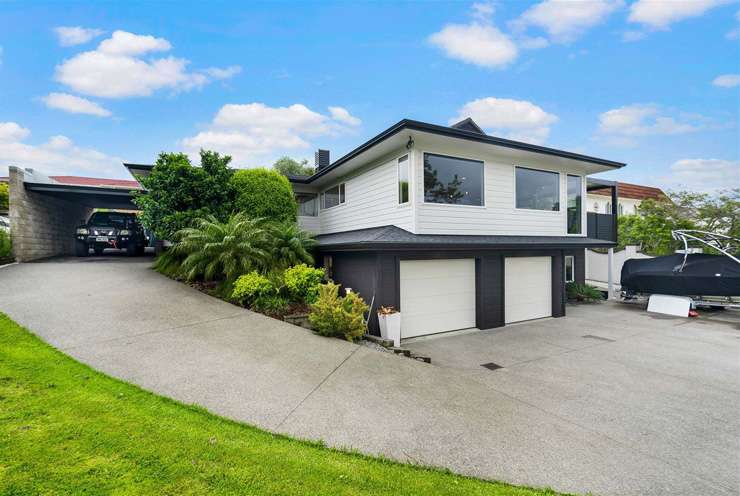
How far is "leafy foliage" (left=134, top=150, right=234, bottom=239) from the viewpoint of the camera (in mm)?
9289

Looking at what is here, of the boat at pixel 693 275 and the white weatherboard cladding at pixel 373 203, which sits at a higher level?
the white weatherboard cladding at pixel 373 203

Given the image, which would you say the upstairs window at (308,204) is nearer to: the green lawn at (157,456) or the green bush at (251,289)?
the green bush at (251,289)

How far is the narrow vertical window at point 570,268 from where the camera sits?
13.8m

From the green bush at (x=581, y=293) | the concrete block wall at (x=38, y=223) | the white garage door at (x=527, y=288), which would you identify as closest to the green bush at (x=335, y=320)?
the white garage door at (x=527, y=288)

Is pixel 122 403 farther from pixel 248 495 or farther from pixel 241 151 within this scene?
pixel 241 151

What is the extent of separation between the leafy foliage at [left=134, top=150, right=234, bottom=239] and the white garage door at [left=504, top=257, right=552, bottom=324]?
29.3 ft

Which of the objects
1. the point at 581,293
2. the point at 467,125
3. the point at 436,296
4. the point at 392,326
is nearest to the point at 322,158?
the point at 467,125

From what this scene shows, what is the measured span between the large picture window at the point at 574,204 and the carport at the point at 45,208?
15908mm

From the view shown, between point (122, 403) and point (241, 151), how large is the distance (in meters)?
23.9

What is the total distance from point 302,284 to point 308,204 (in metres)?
8.02

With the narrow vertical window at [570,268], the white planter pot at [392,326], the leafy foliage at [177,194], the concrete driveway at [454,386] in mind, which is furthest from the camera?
the narrow vertical window at [570,268]

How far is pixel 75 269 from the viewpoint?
399 inches

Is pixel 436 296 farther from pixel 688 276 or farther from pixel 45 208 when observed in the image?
pixel 45 208

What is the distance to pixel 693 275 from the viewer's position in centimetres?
1066
